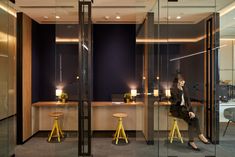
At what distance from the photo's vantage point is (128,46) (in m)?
5.30

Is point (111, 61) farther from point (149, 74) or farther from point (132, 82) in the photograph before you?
point (149, 74)

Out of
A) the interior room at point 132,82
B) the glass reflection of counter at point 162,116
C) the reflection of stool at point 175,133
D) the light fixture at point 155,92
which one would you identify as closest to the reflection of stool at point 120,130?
the interior room at point 132,82

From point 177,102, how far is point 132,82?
1.58 m

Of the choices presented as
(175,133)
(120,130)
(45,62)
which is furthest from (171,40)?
(45,62)

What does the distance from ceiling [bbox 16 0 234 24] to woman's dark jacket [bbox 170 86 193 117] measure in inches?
59.0

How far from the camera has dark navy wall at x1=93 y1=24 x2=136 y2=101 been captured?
5.29m

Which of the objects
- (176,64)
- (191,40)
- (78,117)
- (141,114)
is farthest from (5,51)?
(191,40)

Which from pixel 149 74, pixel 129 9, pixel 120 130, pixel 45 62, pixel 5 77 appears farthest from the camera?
pixel 45 62

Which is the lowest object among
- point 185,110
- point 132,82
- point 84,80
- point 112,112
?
point 112,112

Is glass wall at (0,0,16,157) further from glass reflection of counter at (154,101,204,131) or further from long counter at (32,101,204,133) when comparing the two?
glass reflection of counter at (154,101,204,131)

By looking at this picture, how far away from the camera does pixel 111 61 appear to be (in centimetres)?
530

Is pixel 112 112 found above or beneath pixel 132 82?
beneath

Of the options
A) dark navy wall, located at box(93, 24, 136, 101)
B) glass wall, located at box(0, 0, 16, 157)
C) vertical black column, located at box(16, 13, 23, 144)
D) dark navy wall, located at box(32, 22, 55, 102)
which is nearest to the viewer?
glass wall, located at box(0, 0, 16, 157)

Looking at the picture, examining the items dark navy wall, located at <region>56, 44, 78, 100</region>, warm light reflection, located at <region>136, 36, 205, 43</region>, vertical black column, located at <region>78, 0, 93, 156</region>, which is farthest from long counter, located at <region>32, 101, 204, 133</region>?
warm light reflection, located at <region>136, 36, 205, 43</region>
